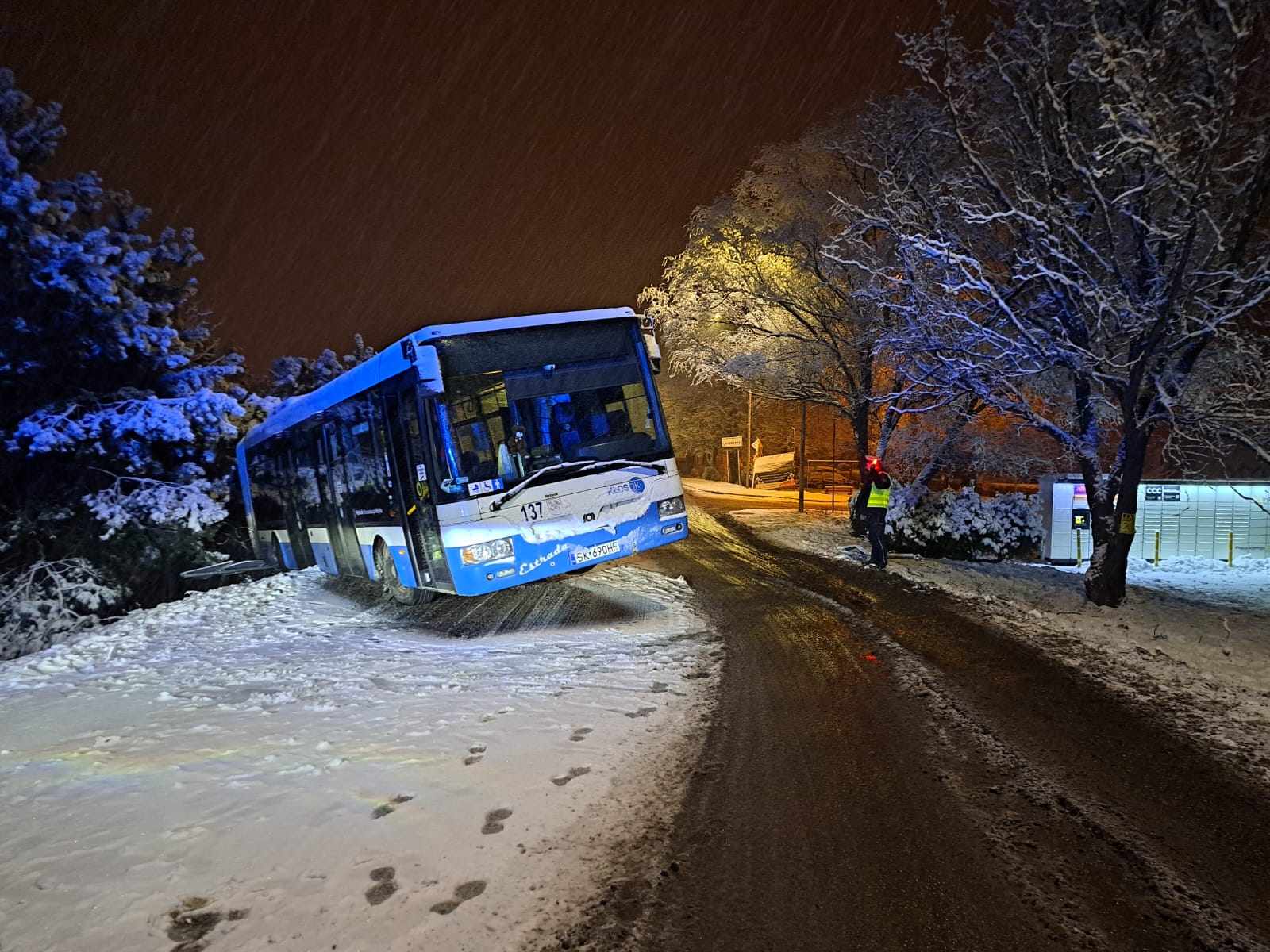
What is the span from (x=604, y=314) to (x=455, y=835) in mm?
7329

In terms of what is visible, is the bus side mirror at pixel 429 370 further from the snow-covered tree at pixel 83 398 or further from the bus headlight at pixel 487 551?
the snow-covered tree at pixel 83 398

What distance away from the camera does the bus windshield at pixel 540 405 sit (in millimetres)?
9164

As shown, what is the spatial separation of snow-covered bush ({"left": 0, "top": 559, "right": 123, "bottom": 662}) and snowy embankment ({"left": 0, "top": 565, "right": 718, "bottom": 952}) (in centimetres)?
836

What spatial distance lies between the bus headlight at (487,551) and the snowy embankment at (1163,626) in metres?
6.09

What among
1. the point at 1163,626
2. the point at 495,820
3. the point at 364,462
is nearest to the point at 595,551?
the point at 364,462

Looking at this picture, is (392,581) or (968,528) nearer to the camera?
(392,581)

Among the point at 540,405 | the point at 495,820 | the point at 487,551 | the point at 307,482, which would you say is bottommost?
the point at 495,820

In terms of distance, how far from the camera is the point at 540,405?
31.1 feet

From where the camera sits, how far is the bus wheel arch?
11352 millimetres

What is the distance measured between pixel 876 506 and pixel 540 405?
743 centimetres

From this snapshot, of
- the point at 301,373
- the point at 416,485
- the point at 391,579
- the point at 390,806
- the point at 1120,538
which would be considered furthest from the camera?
the point at 301,373

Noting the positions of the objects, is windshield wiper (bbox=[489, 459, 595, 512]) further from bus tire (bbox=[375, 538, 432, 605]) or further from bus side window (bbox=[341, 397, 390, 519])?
bus tire (bbox=[375, 538, 432, 605])

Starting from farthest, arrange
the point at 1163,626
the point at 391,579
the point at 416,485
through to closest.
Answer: the point at 391,579 < the point at 416,485 < the point at 1163,626

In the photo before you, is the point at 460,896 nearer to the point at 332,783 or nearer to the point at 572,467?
the point at 332,783
